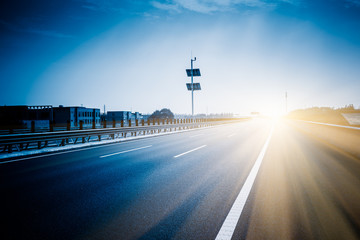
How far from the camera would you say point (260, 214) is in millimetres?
3008

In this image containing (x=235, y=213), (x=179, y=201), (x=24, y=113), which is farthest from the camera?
(x=24, y=113)

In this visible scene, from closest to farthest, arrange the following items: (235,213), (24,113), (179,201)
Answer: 1. (235,213)
2. (179,201)
3. (24,113)

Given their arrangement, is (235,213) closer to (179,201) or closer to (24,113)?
(179,201)

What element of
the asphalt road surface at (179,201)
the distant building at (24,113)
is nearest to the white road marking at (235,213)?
the asphalt road surface at (179,201)

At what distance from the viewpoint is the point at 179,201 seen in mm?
3502

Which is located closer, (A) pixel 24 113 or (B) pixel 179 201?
(B) pixel 179 201

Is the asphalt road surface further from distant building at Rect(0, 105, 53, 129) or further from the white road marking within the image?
distant building at Rect(0, 105, 53, 129)

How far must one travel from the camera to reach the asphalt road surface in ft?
8.43

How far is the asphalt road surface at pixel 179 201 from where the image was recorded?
257 centimetres

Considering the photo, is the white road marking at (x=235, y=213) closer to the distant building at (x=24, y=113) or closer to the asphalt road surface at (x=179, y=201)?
the asphalt road surface at (x=179, y=201)

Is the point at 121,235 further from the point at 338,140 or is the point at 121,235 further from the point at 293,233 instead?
the point at 338,140

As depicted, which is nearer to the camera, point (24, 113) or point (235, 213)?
point (235, 213)

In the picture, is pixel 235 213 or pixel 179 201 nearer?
pixel 235 213

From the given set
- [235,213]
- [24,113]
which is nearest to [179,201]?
[235,213]
